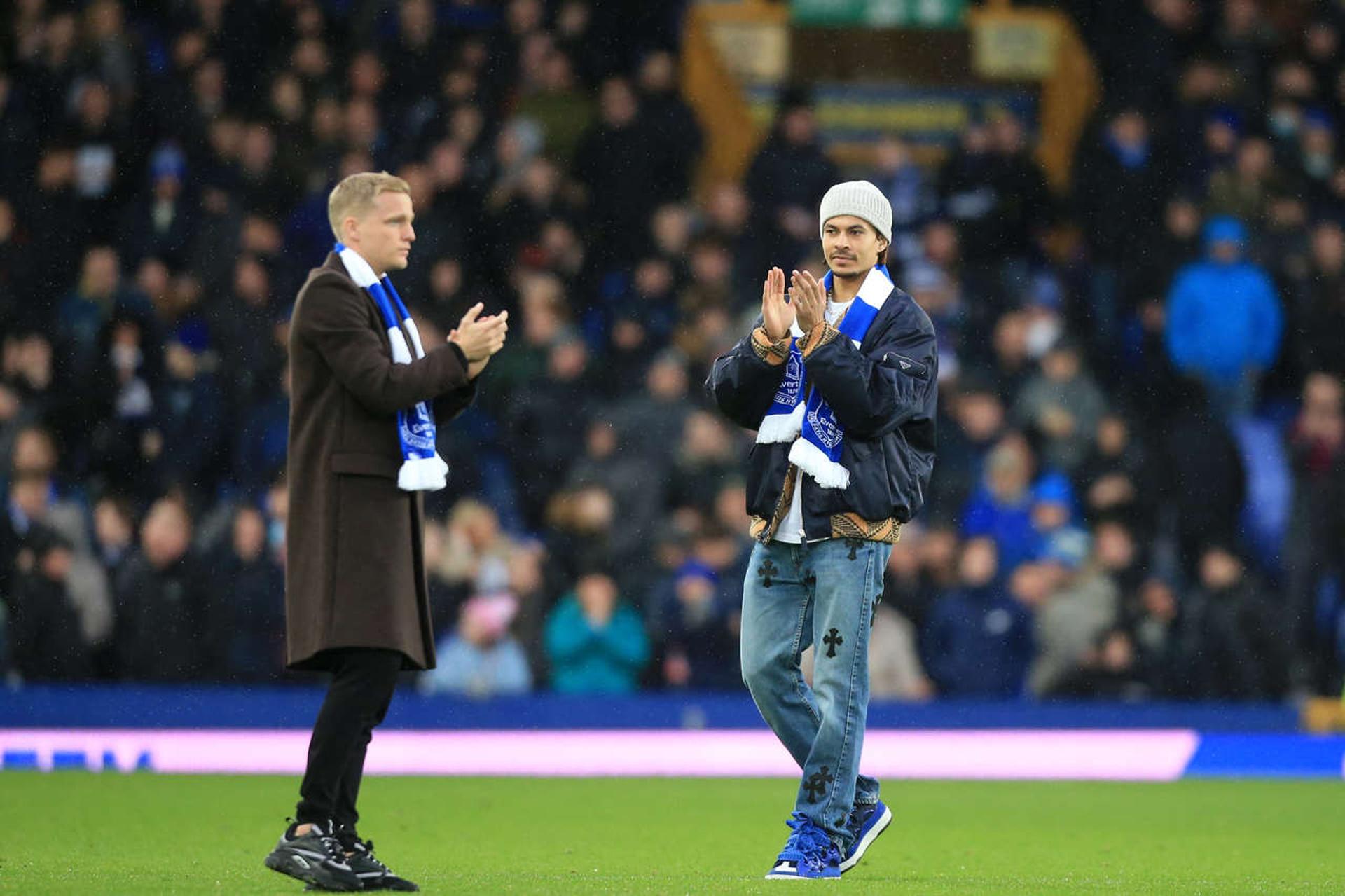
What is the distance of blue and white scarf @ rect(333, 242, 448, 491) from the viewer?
619cm

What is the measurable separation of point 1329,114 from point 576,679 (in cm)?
797

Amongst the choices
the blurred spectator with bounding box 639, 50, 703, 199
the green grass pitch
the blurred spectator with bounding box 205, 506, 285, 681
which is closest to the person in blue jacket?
the blurred spectator with bounding box 639, 50, 703, 199

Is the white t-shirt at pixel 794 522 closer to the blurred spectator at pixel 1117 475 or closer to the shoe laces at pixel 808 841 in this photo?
the shoe laces at pixel 808 841

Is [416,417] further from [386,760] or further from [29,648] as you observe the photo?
[29,648]

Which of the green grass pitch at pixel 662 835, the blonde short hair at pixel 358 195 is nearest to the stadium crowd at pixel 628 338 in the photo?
the green grass pitch at pixel 662 835

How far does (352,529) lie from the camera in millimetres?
6129

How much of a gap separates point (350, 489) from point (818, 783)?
1.77 metres

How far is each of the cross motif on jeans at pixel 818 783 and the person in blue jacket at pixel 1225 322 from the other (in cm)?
928

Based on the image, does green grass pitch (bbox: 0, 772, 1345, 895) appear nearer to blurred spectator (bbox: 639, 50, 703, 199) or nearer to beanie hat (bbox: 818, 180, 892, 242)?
beanie hat (bbox: 818, 180, 892, 242)

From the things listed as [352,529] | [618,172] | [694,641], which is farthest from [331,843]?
[618,172]

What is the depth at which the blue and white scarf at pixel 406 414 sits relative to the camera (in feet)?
20.3

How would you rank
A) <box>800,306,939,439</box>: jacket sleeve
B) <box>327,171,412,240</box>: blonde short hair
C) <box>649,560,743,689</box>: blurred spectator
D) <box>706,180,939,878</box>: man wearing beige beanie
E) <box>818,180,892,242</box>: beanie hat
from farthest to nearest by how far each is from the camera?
<box>649,560,743,689</box>: blurred spectator, <box>818,180,892,242</box>: beanie hat, <box>706,180,939,878</box>: man wearing beige beanie, <box>800,306,939,439</box>: jacket sleeve, <box>327,171,412,240</box>: blonde short hair

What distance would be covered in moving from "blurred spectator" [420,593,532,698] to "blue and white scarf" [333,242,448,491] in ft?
22.4

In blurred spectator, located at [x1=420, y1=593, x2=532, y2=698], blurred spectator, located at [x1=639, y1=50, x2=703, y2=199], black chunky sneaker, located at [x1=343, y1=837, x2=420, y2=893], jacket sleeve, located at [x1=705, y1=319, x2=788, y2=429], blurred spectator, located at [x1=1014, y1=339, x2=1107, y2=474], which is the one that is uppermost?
blurred spectator, located at [x1=639, y1=50, x2=703, y2=199]
